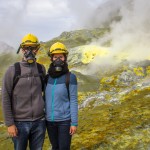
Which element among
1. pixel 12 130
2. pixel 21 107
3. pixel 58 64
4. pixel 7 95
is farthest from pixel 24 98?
pixel 58 64

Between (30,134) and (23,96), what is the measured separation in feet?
5.04

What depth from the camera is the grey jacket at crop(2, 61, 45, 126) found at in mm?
9875

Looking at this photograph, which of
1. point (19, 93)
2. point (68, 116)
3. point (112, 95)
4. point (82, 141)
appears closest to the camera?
point (19, 93)

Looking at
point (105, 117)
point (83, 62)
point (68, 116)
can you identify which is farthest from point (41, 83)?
point (83, 62)

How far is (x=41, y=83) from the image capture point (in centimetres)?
1059

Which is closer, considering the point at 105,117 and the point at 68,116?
the point at 68,116

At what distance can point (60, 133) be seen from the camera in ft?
35.8

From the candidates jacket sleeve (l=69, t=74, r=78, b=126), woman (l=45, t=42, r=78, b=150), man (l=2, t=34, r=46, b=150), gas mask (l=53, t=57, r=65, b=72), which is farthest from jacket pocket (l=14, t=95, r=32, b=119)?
jacket sleeve (l=69, t=74, r=78, b=126)

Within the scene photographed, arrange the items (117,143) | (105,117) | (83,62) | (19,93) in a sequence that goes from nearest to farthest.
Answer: (19,93), (117,143), (105,117), (83,62)

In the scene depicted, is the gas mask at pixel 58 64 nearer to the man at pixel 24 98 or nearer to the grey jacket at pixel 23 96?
the man at pixel 24 98

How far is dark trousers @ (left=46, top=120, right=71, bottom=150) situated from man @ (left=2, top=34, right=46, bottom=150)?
483 millimetres

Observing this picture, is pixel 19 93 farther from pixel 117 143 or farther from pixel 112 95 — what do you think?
pixel 112 95

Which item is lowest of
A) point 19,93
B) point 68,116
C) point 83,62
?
point 68,116

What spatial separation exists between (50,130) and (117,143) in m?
4.98
